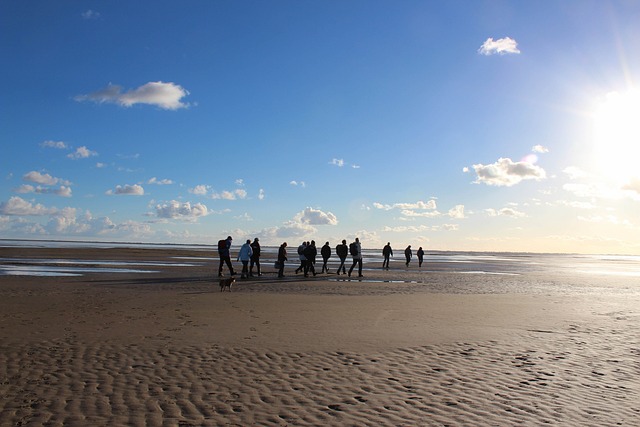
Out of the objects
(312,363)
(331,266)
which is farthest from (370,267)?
(312,363)

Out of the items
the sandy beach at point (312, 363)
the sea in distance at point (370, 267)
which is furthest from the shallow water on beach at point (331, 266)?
the sandy beach at point (312, 363)

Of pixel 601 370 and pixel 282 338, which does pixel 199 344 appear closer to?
pixel 282 338

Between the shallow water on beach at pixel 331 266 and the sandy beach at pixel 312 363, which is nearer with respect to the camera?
the sandy beach at pixel 312 363

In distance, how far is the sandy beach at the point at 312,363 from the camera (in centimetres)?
646

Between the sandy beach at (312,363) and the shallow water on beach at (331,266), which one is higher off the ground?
the shallow water on beach at (331,266)

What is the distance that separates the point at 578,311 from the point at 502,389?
10.1m

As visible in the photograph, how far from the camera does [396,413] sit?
21.2 feet

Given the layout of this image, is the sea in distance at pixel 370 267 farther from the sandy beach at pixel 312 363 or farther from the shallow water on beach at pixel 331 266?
the sandy beach at pixel 312 363

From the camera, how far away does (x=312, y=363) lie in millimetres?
8914

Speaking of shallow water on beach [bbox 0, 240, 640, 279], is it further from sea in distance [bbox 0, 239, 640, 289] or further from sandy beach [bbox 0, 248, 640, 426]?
sandy beach [bbox 0, 248, 640, 426]

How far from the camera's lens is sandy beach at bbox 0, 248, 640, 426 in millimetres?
6465

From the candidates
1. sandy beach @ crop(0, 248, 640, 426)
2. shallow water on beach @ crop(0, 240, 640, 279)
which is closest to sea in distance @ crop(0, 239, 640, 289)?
shallow water on beach @ crop(0, 240, 640, 279)

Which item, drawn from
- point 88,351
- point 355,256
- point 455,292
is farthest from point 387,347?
point 355,256

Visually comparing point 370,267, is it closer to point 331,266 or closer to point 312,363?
point 331,266
